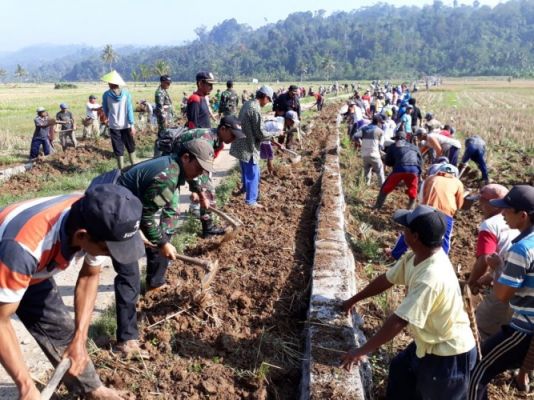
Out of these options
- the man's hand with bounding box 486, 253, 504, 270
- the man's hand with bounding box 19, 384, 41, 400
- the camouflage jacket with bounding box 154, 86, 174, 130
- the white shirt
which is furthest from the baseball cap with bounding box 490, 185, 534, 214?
the white shirt

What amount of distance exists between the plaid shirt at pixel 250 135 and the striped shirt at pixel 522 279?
3845mm

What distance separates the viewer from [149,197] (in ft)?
10.4

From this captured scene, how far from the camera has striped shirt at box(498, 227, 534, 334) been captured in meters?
2.61

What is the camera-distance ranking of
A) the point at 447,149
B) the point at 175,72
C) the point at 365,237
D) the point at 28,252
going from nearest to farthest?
1. the point at 28,252
2. the point at 365,237
3. the point at 447,149
4. the point at 175,72

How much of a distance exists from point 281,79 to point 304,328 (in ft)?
405

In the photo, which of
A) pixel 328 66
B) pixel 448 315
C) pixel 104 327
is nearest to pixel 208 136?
pixel 104 327

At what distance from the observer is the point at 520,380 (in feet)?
11.1

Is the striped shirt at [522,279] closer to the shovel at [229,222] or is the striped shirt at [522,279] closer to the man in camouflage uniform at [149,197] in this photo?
the man in camouflage uniform at [149,197]

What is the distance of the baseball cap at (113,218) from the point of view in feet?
6.58

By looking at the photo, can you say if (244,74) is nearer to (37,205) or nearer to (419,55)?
(419,55)

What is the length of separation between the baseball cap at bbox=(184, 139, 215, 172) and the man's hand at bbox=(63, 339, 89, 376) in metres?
1.50

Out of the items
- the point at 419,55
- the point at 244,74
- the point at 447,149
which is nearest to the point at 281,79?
the point at 244,74

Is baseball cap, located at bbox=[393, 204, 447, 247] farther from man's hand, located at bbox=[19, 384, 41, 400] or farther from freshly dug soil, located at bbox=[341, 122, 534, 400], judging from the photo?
man's hand, located at bbox=[19, 384, 41, 400]

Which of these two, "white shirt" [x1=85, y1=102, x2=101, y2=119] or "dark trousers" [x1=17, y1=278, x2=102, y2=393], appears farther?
"white shirt" [x1=85, y1=102, x2=101, y2=119]
